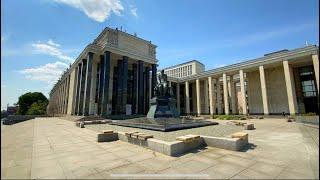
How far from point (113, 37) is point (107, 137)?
128 ft

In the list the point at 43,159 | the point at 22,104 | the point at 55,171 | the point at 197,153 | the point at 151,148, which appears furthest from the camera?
the point at 22,104

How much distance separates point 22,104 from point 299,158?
119736 millimetres

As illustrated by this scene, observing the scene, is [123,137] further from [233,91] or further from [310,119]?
[233,91]

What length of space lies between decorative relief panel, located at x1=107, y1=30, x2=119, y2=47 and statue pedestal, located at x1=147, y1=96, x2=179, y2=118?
28744mm

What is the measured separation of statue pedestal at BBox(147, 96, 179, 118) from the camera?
2098cm

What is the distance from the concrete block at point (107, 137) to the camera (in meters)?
11.5

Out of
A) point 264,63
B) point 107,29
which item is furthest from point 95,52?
point 264,63

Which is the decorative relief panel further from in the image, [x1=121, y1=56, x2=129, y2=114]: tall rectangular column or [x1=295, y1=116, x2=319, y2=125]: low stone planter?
[x1=295, y1=116, x2=319, y2=125]: low stone planter

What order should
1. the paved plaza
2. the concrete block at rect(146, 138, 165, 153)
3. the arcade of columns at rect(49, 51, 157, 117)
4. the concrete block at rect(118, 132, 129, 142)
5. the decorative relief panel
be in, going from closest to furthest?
the paved plaza → the concrete block at rect(146, 138, 165, 153) → the concrete block at rect(118, 132, 129, 142) → the arcade of columns at rect(49, 51, 157, 117) → the decorative relief panel

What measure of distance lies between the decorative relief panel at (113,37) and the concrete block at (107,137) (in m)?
36.5

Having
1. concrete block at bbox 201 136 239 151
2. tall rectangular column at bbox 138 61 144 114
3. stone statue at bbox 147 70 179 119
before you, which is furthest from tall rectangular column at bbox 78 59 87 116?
concrete block at bbox 201 136 239 151

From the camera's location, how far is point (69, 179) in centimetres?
534

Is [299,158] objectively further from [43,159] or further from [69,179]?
[43,159]

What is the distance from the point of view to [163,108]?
2158cm
